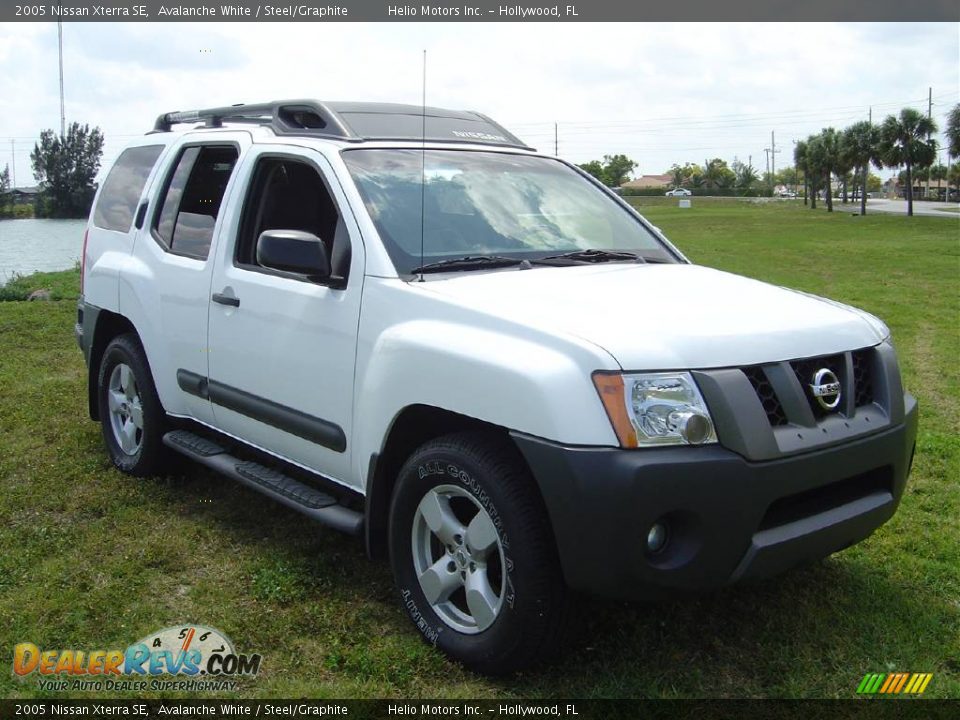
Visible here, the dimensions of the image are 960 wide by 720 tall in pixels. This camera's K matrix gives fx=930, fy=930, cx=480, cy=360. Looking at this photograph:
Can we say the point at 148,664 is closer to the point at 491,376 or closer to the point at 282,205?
the point at 491,376

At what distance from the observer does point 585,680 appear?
3273mm

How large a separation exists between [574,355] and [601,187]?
7.28 feet

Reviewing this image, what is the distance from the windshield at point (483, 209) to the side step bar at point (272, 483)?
1.05 m

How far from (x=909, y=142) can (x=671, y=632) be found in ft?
198

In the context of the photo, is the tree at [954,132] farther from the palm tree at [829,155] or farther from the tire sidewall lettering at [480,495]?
the tire sidewall lettering at [480,495]

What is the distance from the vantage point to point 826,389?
10.6 feet

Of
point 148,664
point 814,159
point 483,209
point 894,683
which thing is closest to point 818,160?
point 814,159

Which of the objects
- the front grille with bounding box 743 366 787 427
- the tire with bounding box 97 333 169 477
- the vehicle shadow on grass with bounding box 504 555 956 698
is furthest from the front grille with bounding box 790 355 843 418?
the tire with bounding box 97 333 169 477

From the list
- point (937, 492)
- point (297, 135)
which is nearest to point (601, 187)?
point (297, 135)

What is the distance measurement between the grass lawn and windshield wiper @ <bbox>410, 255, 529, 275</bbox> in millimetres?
1404

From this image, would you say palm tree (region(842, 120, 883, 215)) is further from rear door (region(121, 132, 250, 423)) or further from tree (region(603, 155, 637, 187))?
rear door (region(121, 132, 250, 423))

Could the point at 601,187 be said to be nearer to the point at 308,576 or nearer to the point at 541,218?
the point at 541,218

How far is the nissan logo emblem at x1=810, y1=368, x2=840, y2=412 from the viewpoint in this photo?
3.22 m

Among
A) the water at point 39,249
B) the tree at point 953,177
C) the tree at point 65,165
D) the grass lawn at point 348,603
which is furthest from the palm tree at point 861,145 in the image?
the grass lawn at point 348,603
